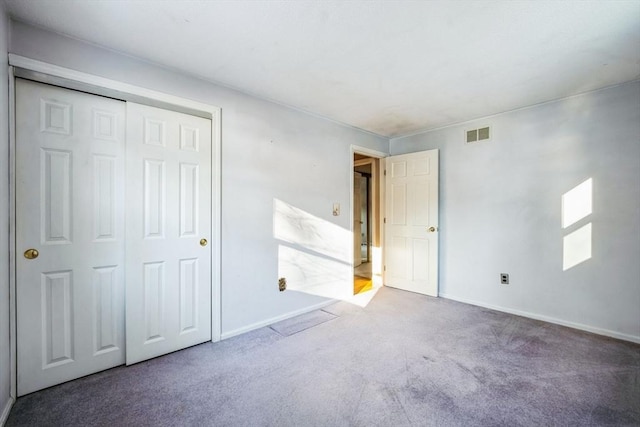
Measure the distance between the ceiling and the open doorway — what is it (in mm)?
1759

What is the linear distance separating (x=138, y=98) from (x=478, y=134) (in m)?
3.70

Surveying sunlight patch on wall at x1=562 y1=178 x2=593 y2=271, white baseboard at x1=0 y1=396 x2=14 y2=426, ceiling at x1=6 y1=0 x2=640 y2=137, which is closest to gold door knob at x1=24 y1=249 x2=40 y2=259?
white baseboard at x1=0 y1=396 x2=14 y2=426

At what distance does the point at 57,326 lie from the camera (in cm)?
200

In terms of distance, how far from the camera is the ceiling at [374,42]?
67.6 inches

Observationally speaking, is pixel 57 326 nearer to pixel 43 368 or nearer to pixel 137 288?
pixel 43 368

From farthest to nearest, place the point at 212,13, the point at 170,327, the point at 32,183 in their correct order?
the point at 170,327, the point at 32,183, the point at 212,13

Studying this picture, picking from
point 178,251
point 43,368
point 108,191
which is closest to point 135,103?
point 108,191

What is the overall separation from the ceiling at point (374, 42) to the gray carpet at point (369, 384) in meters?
2.38

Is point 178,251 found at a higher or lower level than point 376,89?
lower

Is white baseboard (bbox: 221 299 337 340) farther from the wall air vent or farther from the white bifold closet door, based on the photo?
the wall air vent

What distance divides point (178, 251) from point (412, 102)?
2.76 metres

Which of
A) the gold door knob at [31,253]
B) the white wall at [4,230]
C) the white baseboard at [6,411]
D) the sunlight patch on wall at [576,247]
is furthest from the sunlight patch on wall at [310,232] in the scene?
the sunlight patch on wall at [576,247]

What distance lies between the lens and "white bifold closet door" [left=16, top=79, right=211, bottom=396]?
1.91 meters

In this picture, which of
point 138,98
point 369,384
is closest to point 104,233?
point 138,98
